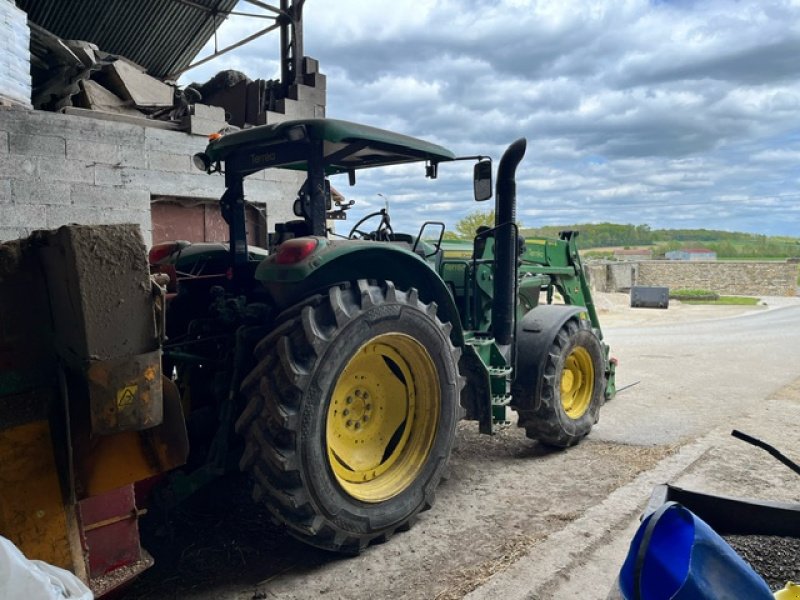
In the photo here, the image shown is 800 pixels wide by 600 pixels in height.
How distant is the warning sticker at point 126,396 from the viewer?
214cm

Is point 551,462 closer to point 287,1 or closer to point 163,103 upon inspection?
point 163,103

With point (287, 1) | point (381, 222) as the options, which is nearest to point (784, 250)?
point (287, 1)

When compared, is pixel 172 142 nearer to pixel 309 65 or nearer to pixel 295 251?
pixel 309 65

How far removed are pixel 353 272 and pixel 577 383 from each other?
2567 millimetres

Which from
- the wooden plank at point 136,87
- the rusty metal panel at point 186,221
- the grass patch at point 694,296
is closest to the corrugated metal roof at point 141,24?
the wooden plank at point 136,87

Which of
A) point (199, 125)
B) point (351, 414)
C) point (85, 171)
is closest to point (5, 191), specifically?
point (85, 171)

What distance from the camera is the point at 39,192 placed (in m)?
6.55

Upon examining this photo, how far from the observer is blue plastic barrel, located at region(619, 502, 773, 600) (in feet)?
4.92

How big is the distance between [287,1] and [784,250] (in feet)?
182

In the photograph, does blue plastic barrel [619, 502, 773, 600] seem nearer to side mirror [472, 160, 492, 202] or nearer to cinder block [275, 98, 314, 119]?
side mirror [472, 160, 492, 202]

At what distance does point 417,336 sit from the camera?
3.35 m

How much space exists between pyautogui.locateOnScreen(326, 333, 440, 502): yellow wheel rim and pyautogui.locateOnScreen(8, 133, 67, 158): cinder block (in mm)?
5010

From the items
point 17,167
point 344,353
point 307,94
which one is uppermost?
point 307,94

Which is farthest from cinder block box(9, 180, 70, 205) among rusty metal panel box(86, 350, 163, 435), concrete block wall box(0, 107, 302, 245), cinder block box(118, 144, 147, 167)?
rusty metal panel box(86, 350, 163, 435)
